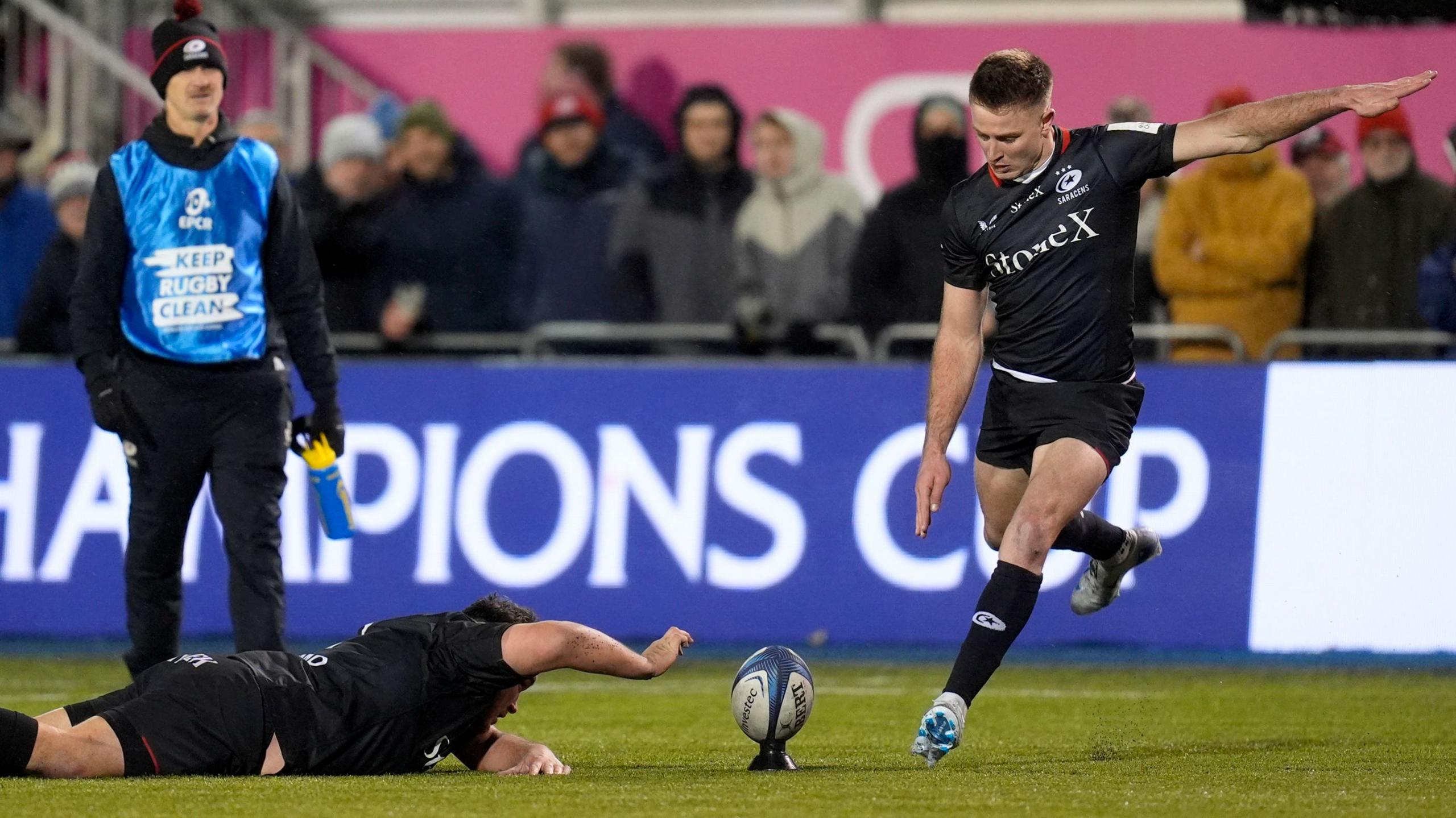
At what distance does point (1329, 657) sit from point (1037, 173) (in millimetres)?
4504

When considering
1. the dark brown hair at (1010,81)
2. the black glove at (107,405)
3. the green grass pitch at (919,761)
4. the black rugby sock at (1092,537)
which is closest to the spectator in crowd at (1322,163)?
the green grass pitch at (919,761)

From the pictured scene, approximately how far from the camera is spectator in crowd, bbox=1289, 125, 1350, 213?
1232 centimetres

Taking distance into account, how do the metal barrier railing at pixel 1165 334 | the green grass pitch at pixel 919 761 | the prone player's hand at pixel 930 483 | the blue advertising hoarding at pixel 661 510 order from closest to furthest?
1. the green grass pitch at pixel 919 761
2. the prone player's hand at pixel 930 483
3. the blue advertising hoarding at pixel 661 510
4. the metal barrier railing at pixel 1165 334

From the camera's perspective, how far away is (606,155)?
12945mm

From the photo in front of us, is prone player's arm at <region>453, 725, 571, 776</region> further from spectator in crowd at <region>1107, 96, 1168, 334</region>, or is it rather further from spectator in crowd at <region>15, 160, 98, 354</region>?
spectator in crowd at <region>15, 160, 98, 354</region>

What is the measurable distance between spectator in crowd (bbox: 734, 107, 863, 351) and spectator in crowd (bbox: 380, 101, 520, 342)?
1497 mm

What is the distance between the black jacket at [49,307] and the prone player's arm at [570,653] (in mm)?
6994

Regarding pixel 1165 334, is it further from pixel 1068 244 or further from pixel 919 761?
pixel 919 761

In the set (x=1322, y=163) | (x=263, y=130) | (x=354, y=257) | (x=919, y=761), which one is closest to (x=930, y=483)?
(x=919, y=761)

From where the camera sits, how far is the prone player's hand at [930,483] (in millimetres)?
7090

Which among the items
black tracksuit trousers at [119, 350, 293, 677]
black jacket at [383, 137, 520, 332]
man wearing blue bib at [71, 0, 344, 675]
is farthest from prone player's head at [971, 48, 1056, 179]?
black jacket at [383, 137, 520, 332]

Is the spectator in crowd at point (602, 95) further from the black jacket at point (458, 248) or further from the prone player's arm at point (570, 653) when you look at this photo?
the prone player's arm at point (570, 653)

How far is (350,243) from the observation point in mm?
12742

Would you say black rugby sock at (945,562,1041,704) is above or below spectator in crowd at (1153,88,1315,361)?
below
